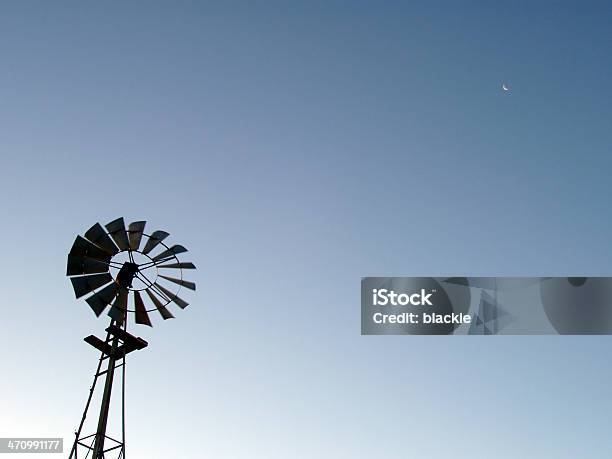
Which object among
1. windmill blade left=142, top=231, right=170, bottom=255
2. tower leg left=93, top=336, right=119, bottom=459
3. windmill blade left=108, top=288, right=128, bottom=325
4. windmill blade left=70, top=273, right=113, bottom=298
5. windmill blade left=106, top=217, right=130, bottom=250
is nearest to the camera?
tower leg left=93, top=336, right=119, bottom=459

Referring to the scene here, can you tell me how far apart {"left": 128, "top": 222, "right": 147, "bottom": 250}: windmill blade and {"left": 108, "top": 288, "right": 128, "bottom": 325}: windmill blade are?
1271 millimetres

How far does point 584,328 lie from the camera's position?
79.4ft

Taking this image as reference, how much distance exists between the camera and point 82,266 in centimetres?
1886

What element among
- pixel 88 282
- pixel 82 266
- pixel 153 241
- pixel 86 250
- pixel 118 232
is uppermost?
pixel 118 232

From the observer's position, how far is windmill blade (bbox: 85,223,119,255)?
1914 centimetres

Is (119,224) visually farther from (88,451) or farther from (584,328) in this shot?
(584,328)

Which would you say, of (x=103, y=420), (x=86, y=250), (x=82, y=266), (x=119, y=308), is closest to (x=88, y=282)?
(x=82, y=266)

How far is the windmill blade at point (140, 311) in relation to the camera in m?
19.4

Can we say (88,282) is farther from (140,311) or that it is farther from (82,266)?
(140,311)

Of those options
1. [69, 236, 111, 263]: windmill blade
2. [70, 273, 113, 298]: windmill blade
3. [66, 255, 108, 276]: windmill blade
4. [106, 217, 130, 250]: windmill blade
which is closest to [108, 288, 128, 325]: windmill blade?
[70, 273, 113, 298]: windmill blade

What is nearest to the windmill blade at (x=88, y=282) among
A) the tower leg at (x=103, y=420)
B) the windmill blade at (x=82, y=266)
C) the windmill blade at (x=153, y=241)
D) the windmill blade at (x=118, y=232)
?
the windmill blade at (x=82, y=266)

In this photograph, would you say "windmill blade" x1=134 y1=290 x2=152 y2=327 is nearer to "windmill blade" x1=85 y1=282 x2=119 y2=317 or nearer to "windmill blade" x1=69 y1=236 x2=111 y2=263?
"windmill blade" x1=85 y1=282 x2=119 y2=317

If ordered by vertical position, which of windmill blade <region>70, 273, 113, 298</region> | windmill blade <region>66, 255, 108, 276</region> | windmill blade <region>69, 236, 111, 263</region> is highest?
windmill blade <region>69, 236, 111, 263</region>

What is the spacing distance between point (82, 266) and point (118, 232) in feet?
4.28
